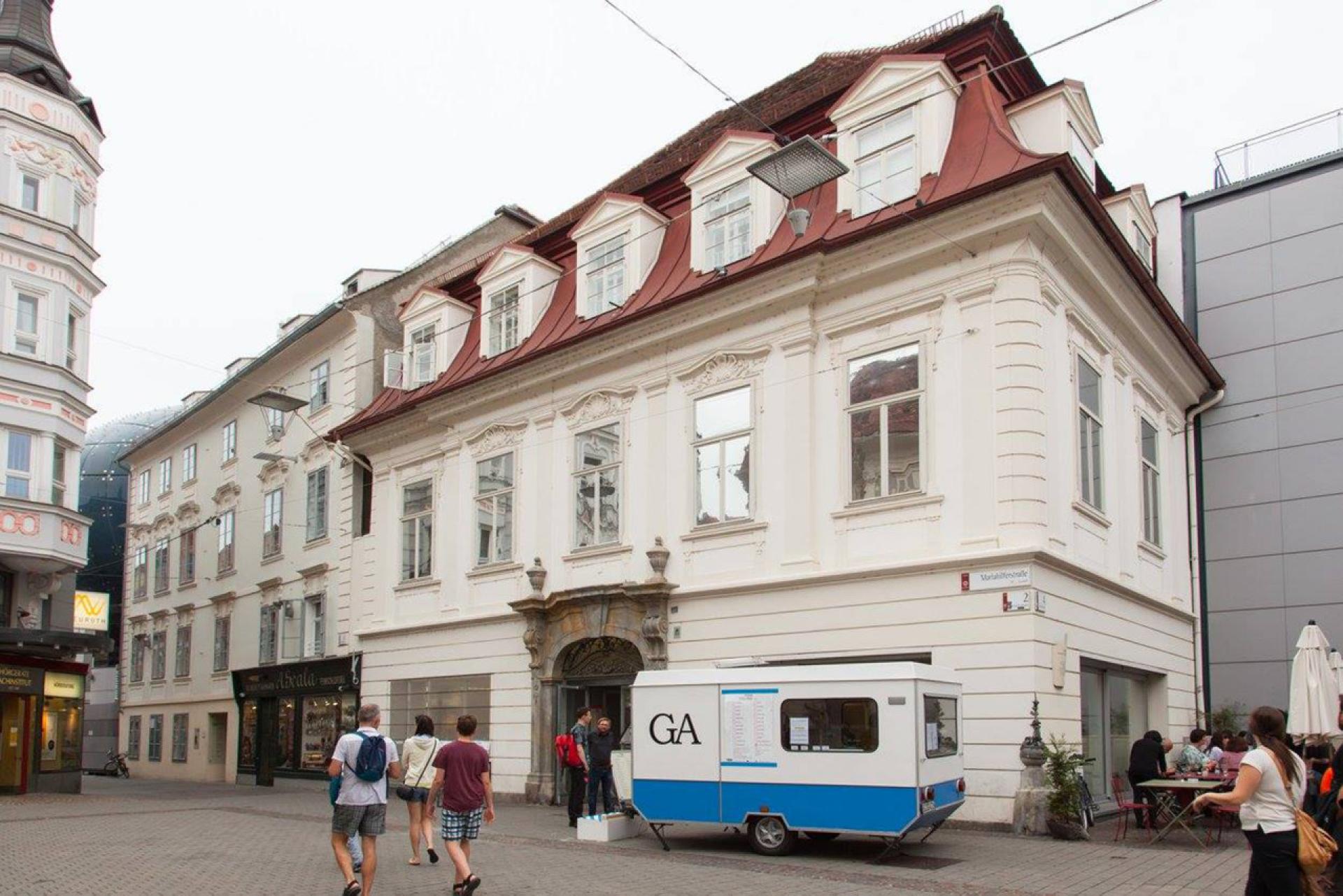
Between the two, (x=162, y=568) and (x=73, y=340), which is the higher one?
(x=73, y=340)

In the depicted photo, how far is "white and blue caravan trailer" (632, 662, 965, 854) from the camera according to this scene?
13.3 m

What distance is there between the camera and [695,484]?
67.8 ft

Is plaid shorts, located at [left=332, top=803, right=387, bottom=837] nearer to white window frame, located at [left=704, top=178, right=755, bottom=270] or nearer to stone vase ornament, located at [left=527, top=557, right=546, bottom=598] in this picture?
stone vase ornament, located at [left=527, top=557, right=546, bottom=598]

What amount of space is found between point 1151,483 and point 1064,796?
28.6 ft

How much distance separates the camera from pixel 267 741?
33.2m

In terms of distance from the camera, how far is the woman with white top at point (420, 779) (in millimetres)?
13812

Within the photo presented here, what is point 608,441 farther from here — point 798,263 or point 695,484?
point 798,263

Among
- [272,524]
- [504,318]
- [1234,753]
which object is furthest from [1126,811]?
[272,524]

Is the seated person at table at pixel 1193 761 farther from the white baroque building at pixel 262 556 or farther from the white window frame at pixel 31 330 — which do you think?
the white window frame at pixel 31 330

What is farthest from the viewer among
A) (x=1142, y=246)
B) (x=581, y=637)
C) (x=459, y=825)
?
(x=1142, y=246)

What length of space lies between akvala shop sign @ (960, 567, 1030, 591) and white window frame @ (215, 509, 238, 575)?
85.7ft

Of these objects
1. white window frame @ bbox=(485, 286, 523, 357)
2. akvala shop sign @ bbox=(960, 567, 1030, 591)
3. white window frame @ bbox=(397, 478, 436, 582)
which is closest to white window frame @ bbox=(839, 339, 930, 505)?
akvala shop sign @ bbox=(960, 567, 1030, 591)

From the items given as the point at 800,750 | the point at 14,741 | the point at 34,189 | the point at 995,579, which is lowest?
the point at 14,741

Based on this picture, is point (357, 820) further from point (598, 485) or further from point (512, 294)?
point (512, 294)
